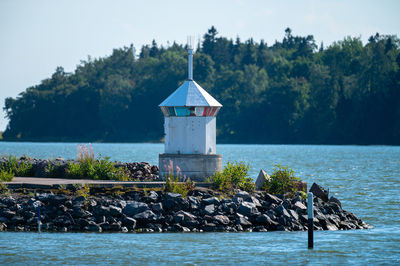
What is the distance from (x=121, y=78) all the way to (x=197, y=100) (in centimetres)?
14733

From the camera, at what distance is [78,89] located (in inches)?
6993

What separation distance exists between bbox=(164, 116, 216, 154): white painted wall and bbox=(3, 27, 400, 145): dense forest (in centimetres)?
9742

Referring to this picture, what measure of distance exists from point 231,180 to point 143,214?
4.23 m

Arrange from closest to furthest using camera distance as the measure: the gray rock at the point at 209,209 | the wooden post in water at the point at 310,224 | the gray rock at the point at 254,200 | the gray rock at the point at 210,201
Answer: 1. the wooden post in water at the point at 310,224
2. the gray rock at the point at 209,209
3. the gray rock at the point at 210,201
4. the gray rock at the point at 254,200

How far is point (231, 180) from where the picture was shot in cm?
2977

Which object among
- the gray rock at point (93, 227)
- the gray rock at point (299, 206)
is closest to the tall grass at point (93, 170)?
the gray rock at point (93, 227)

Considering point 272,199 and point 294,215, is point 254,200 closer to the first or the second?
point 272,199

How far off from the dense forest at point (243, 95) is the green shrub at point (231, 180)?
321 feet

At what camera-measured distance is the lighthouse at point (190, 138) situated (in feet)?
98.6

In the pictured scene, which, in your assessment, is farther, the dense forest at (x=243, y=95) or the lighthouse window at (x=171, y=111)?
the dense forest at (x=243, y=95)

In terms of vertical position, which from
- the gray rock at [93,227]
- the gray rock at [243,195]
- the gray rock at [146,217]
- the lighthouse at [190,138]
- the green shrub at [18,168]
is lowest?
the gray rock at [93,227]

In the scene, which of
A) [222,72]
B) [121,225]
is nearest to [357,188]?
[121,225]

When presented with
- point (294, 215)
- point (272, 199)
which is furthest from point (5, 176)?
point (294, 215)

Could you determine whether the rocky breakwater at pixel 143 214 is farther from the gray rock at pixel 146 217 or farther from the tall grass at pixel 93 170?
the tall grass at pixel 93 170
